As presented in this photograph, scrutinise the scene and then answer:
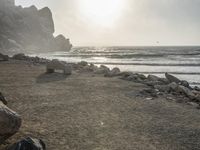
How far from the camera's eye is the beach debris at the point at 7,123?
5.56 m

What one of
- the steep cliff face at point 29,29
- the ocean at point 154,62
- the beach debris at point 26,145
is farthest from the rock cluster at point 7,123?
the steep cliff face at point 29,29

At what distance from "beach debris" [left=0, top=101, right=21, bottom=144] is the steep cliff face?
117 m

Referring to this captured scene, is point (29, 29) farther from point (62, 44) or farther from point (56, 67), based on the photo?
Answer: point (56, 67)

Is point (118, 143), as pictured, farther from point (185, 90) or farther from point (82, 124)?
point (185, 90)

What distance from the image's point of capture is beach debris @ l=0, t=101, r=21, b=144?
556cm

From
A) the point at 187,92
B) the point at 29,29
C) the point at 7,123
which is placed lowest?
the point at 187,92

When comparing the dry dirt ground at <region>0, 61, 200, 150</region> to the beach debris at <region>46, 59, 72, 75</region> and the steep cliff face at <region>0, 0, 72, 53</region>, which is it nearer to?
the beach debris at <region>46, 59, 72, 75</region>

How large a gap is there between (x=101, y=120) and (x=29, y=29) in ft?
493

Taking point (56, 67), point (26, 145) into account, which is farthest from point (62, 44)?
point (26, 145)

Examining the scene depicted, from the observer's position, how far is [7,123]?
18.5 feet

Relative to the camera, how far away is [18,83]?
14.3 meters

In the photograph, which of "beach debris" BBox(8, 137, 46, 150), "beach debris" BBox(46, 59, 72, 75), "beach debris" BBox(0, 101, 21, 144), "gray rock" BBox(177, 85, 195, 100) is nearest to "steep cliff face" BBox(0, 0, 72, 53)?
"beach debris" BBox(46, 59, 72, 75)

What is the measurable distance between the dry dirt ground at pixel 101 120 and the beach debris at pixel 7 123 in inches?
12.7

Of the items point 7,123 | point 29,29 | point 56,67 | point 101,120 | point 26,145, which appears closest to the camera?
point 26,145
